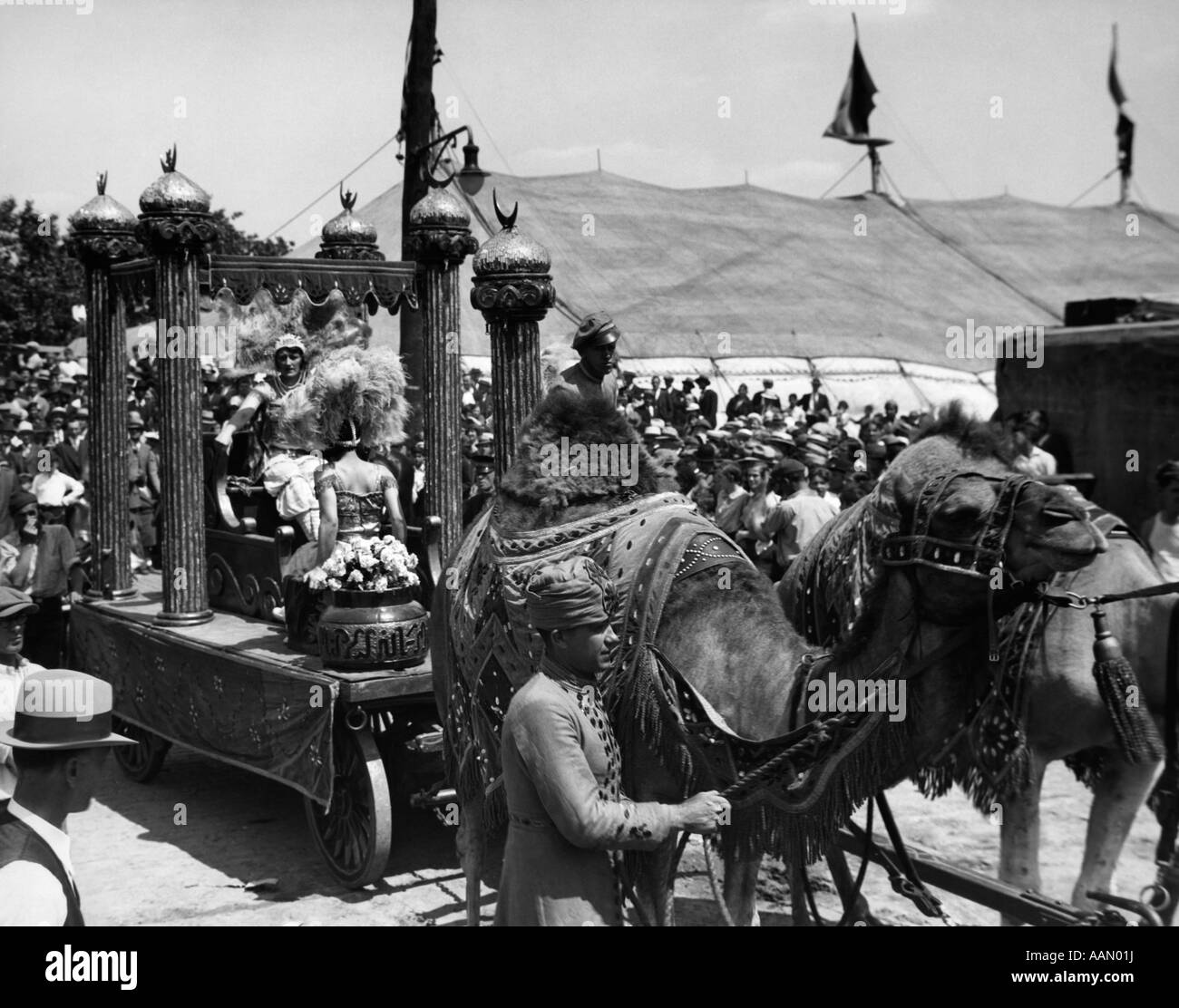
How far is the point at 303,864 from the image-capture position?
736 cm

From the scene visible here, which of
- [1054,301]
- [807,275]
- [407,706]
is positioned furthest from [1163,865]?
[1054,301]

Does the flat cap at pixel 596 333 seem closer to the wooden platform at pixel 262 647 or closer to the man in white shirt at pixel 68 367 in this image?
the wooden platform at pixel 262 647

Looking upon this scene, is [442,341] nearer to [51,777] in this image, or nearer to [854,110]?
[51,777]

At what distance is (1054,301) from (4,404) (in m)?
25.5

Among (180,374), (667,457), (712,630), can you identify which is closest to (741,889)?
(712,630)

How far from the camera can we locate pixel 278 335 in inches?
403

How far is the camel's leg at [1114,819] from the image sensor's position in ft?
18.9

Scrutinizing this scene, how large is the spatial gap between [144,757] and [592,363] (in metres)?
4.91

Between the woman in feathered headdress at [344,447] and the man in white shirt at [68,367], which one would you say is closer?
the woman in feathered headdress at [344,447]

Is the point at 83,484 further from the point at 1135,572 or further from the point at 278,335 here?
the point at 1135,572

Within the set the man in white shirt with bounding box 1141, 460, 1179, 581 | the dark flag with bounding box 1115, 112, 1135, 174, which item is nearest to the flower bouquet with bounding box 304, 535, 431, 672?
the man in white shirt with bounding box 1141, 460, 1179, 581

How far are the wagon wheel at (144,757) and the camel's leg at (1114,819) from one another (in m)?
5.66

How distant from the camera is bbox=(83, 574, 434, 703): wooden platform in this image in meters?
6.74

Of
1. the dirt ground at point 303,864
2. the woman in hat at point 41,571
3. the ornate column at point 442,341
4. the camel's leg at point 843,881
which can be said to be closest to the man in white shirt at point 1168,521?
the dirt ground at point 303,864
